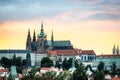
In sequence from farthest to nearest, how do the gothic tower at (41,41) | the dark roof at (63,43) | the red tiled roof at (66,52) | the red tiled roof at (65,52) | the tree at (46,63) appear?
the dark roof at (63,43) → the red tiled roof at (66,52) → the red tiled roof at (65,52) → the gothic tower at (41,41) → the tree at (46,63)

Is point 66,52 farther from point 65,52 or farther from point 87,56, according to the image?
point 87,56

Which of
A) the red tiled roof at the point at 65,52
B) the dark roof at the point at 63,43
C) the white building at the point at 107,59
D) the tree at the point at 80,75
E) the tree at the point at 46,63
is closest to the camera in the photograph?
the tree at the point at 80,75

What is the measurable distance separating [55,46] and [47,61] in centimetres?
2552

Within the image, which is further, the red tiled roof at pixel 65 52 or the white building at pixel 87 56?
the red tiled roof at pixel 65 52

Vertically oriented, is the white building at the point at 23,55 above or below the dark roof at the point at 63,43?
below

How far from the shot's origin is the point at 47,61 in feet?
442

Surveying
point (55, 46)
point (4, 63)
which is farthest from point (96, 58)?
point (4, 63)

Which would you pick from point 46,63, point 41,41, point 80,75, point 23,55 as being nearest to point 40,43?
point 41,41

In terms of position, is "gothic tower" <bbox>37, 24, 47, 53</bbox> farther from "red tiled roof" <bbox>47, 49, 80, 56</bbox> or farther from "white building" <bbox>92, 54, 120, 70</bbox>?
"white building" <bbox>92, 54, 120, 70</bbox>

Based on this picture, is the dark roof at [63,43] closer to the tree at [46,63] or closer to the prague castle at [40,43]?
the prague castle at [40,43]

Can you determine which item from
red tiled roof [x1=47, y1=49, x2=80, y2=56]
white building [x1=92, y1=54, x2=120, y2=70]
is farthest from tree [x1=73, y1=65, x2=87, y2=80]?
red tiled roof [x1=47, y1=49, x2=80, y2=56]

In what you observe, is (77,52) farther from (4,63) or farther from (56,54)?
(4,63)

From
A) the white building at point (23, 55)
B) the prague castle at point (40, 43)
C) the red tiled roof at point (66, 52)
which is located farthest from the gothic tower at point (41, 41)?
the red tiled roof at point (66, 52)

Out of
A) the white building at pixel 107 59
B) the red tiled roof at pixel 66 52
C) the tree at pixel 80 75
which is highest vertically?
the tree at pixel 80 75
